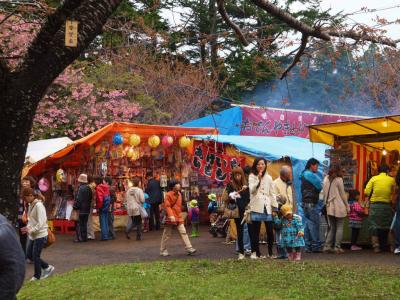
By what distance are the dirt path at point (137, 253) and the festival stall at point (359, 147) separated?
4.78ft

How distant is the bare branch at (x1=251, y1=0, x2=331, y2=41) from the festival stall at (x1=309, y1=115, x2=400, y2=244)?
5.12 metres

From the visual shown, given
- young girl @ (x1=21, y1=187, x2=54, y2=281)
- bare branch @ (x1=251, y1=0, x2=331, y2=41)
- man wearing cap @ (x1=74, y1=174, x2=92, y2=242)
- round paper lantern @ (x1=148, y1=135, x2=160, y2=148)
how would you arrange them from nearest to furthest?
bare branch @ (x1=251, y1=0, x2=331, y2=41) → young girl @ (x1=21, y1=187, x2=54, y2=281) → man wearing cap @ (x1=74, y1=174, x2=92, y2=242) → round paper lantern @ (x1=148, y1=135, x2=160, y2=148)

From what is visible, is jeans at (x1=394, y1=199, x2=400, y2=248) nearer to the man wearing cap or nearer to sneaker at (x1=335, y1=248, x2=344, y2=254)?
sneaker at (x1=335, y1=248, x2=344, y2=254)

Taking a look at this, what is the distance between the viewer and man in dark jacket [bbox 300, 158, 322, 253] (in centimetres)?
1129

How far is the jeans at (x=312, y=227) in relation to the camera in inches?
447

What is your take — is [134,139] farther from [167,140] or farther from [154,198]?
[154,198]

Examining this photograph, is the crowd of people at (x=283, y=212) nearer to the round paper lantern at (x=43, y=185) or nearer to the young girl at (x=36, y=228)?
the young girl at (x=36, y=228)

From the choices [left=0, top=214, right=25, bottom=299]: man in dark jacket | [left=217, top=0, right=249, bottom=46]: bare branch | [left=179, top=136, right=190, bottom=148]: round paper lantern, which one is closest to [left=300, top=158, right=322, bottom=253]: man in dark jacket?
[left=217, top=0, right=249, bottom=46]: bare branch

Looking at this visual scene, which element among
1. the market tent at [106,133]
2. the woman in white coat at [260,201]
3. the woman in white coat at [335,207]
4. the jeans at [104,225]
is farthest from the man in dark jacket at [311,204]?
the jeans at [104,225]

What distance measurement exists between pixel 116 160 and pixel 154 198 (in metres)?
2.06

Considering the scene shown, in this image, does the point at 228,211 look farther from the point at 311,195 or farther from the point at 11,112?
the point at 11,112

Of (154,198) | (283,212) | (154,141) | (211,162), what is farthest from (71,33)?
(154,141)

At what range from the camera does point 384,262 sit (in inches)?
393

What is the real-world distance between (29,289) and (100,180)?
7.50 meters
